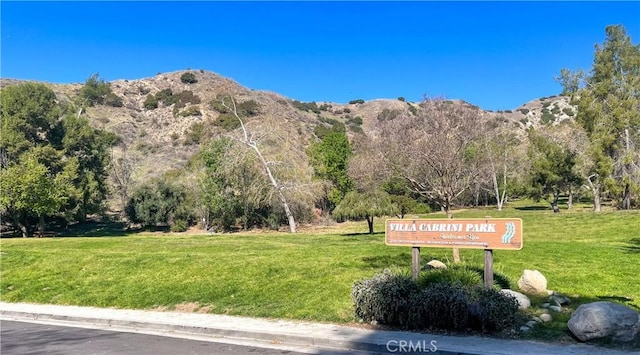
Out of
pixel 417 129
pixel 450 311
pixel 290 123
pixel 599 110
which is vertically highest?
pixel 290 123

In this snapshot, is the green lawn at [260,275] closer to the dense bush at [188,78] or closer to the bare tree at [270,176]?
the bare tree at [270,176]

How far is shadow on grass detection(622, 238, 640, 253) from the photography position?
17.7m

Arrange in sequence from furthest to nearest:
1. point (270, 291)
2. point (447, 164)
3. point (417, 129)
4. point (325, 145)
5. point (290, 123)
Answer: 1. point (290, 123)
2. point (325, 145)
3. point (417, 129)
4. point (447, 164)
5. point (270, 291)

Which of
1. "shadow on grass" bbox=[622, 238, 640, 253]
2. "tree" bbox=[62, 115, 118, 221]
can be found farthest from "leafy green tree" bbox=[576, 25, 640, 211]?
"tree" bbox=[62, 115, 118, 221]

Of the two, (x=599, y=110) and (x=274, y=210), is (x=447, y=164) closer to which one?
(x=599, y=110)

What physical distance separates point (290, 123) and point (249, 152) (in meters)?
48.0

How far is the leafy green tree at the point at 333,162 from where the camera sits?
185 ft

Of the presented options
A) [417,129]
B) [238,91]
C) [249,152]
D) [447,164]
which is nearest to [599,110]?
[417,129]

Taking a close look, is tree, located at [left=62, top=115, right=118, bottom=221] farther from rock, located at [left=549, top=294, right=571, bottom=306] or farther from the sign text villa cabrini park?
rock, located at [left=549, top=294, right=571, bottom=306]

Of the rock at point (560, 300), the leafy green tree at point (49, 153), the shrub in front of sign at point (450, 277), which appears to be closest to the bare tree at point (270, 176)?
the leafy green tree at point (49, 153)

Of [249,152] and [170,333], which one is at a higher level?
[249,152]

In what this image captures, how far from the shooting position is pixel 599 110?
35219 mm

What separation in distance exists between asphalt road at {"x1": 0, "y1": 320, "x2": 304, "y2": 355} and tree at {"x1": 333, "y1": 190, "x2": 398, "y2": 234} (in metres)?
18.7

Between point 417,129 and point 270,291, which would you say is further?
point 417,129
